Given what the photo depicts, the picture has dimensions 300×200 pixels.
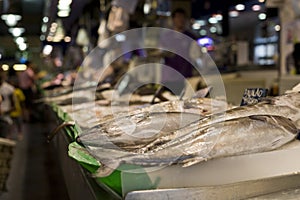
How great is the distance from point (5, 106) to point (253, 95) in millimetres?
6991

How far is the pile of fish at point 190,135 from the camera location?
106cm

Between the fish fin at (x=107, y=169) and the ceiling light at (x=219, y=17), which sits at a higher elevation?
the ceiling light at (x=219, y=17)

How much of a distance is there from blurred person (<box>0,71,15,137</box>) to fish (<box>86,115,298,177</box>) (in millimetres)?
6451

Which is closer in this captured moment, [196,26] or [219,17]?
[219,17]

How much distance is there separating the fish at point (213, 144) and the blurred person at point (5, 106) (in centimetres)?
645

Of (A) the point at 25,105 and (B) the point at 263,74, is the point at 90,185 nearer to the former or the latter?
(B) the point at 263,74

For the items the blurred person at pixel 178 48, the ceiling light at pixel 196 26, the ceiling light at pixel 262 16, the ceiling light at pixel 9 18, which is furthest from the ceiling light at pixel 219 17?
the ceiling light at pixel 9 18

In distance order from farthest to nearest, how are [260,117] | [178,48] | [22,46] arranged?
[22,46], [178,48], [260,117]

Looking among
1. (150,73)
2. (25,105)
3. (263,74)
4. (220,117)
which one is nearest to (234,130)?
(220,117)

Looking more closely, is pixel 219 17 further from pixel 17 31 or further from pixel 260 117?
pixel 17 31

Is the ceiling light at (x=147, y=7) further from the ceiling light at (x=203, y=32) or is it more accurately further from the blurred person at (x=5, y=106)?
the blurred person at (x=5, y=106)

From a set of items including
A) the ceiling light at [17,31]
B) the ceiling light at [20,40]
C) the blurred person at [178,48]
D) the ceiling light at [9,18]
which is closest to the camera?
the blurred person at [178,48]

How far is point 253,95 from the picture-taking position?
1.46 meters

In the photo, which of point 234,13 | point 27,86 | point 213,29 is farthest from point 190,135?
point 27,86
